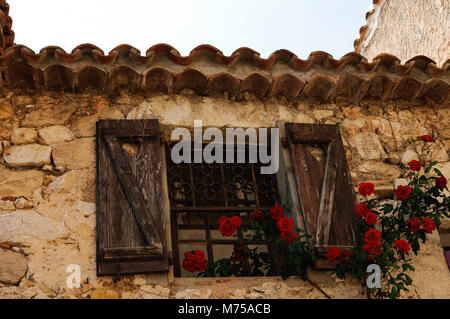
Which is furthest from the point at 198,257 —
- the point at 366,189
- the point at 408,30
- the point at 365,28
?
the point at 365,28

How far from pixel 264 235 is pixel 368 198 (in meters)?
0.81

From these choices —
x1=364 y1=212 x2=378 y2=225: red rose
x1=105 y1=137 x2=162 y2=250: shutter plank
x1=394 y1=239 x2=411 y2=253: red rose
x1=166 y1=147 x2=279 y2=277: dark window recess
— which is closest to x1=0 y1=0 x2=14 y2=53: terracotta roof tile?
x1=105 y1=137 x2=162 y2=250: shutter plank

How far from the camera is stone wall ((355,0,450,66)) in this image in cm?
556

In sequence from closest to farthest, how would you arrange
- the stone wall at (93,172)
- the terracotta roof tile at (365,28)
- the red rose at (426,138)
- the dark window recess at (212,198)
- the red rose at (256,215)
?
the stone wall at (93,172), the red rose at (256,215), the dark window recess at (212,198), the red rose at (426,138), the terracotta roof tile at (365,28)

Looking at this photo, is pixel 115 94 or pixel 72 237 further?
pixel 115 94

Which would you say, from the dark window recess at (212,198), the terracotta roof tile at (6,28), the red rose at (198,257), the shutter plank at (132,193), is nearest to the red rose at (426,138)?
the dark window recess at (212,198)

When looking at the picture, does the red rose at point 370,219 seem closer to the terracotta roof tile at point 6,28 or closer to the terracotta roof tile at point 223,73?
the terracotta roof tile at point 223,73

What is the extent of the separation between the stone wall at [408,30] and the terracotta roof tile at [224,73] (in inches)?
39.2

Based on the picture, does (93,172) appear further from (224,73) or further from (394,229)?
(394,229)

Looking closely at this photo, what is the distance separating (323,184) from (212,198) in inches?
32.2

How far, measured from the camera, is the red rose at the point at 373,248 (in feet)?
12.0

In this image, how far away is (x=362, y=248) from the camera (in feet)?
12.3
